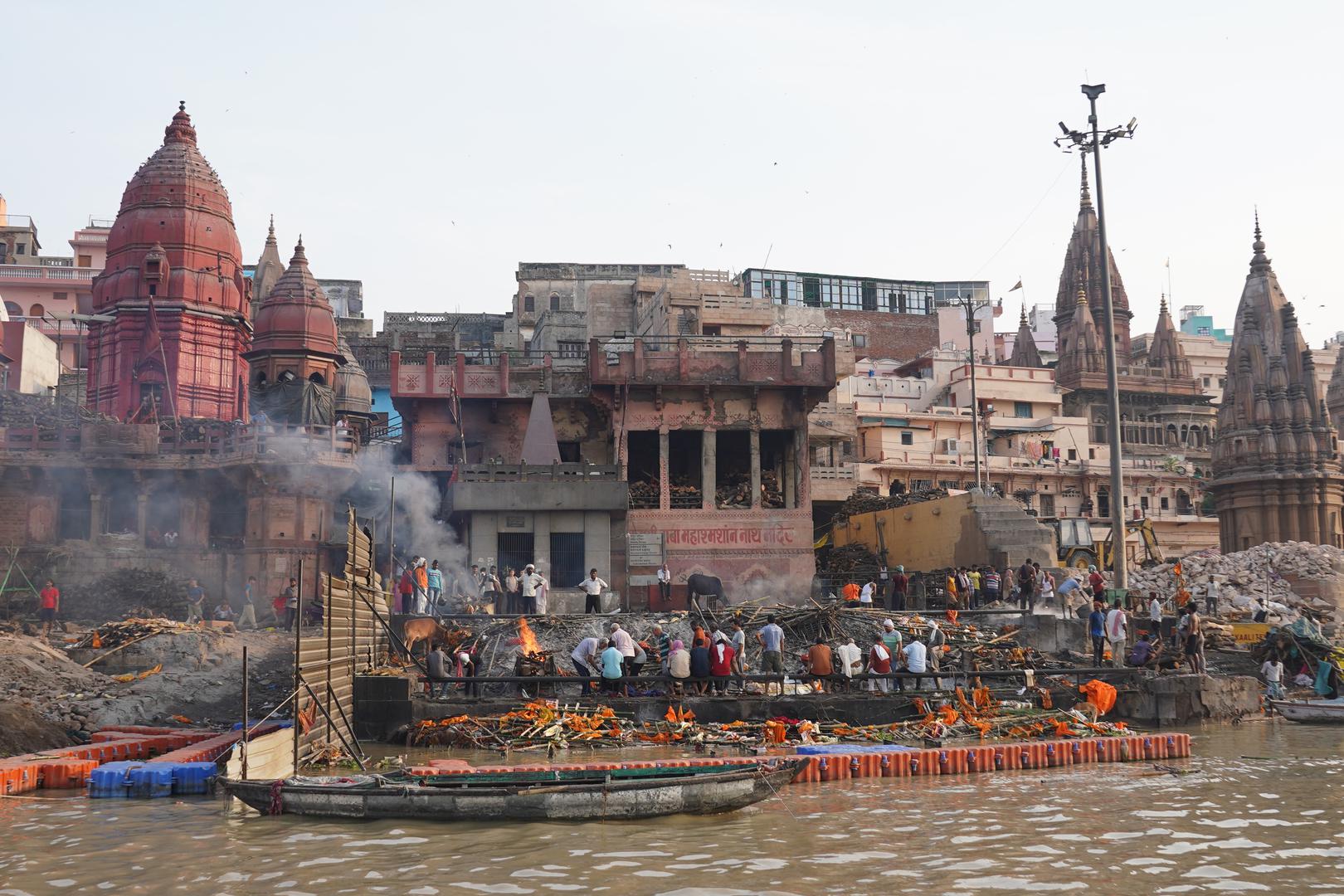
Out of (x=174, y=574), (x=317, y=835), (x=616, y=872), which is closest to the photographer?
(x=616, y=872)

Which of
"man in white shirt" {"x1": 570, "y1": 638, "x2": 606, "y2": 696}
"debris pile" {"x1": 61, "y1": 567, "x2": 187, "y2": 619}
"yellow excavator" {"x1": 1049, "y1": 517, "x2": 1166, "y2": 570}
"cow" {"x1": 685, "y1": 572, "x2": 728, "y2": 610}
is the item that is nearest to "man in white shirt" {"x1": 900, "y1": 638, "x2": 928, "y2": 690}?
"man in white shirt" {"x1": 570, "y1": 638, "x2": 606, "y2": 696}

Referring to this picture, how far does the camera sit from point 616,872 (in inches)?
419

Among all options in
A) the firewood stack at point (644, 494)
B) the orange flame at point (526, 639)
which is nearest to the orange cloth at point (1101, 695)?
the orange flame at point (526, 639)

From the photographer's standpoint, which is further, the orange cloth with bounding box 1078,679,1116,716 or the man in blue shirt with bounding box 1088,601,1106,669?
the man in blue shirt with bounding box 1088,601,1106,669

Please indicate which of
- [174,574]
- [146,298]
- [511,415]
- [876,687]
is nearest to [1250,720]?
[876,687]

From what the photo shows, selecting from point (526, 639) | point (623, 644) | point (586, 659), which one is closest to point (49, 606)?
point (526, 639)

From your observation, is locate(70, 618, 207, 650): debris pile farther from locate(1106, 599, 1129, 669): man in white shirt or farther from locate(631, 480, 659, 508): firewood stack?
locate(1106, 599, 1129, 669): man in white shirt

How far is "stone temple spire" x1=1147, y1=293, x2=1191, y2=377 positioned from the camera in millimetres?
81812

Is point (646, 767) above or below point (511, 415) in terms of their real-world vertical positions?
below

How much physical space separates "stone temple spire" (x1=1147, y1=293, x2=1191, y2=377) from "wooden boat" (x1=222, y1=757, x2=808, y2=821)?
246 feet

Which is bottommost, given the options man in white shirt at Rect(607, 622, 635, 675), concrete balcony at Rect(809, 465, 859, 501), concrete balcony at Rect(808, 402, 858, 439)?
man in white shirt at Rect(607, 622, 635, 675)

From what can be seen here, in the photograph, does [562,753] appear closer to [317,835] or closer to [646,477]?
[317,835]

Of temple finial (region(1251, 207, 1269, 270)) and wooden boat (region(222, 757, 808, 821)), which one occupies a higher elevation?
temple finial (region(1251, 207, 1269, 270))

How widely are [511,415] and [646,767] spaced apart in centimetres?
2693
